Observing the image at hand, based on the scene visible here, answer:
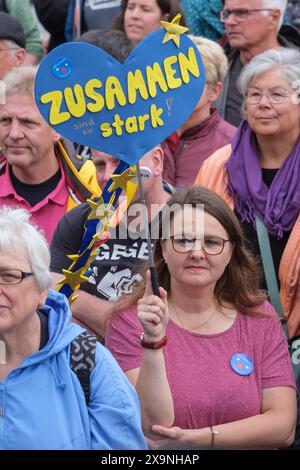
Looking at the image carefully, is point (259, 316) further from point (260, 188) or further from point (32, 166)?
point (32, 166)

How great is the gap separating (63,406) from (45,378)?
11cm

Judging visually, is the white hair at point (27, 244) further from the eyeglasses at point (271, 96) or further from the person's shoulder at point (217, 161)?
the eyeglasses at point (271, 96)

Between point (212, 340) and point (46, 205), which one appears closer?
point (212, 340)

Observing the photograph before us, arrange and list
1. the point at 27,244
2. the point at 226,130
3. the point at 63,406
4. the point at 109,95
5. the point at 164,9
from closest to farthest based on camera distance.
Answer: the point at 63,406 → the point at 27,244 → the point at 109,95 → the point at 226,130 → the point at 164,9

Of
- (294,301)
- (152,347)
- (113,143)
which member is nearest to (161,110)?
(113,143)

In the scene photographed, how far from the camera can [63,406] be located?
3.89 metres

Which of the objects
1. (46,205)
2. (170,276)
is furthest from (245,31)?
(170,276)

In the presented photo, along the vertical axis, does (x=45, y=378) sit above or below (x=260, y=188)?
above

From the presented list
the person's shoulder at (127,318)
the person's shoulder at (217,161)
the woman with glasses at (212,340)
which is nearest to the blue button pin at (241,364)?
the woman with glasses at (212,340)

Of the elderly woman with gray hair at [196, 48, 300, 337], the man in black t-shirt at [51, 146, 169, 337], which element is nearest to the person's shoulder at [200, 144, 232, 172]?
the elderly woman with gray hair at [196, 48, 300, 337]

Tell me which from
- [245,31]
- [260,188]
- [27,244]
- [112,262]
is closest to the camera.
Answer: [27,244]

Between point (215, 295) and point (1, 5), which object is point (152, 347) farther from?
point (1, 5)

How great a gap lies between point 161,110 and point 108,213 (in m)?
0.53

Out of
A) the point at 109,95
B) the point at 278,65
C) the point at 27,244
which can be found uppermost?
the point at 109,95
